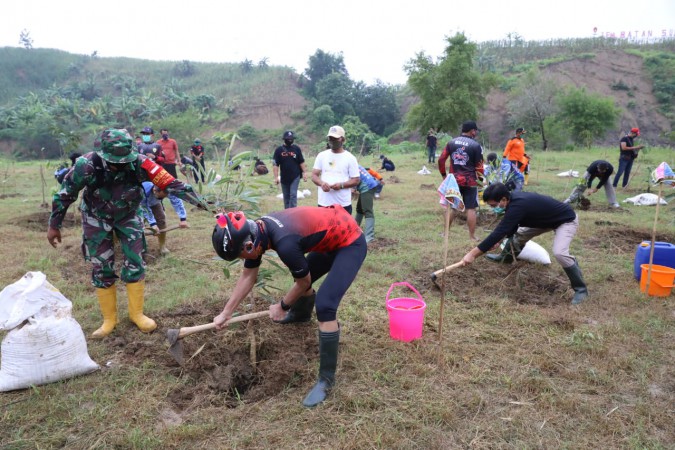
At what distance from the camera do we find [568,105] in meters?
28.3

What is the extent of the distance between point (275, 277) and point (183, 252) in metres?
1.76

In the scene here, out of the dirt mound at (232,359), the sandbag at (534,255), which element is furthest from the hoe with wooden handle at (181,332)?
the sandbag at (534,255)

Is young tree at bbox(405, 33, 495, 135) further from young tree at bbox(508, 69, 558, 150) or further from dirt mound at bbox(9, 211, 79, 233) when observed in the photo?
dirt mound at bbox(9, 211, 79, 233)

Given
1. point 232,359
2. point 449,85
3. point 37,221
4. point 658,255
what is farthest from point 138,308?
point 449,85

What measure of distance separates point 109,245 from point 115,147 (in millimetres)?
864

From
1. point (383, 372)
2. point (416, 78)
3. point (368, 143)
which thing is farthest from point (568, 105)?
point (383, 372)

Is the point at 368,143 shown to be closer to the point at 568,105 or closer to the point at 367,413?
the point at 568,105

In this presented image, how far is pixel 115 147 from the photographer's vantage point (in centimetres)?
313

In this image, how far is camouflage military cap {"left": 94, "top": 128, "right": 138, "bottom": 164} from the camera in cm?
312

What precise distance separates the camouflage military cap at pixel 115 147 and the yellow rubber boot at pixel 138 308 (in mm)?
1094

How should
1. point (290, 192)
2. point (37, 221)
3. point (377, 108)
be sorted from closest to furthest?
point (290, 192), point (37, 221), point (377, 108)

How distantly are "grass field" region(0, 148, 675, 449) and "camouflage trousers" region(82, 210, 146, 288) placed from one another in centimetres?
51

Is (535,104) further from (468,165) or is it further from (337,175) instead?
(337,175)

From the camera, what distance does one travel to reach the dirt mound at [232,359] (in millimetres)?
2852
